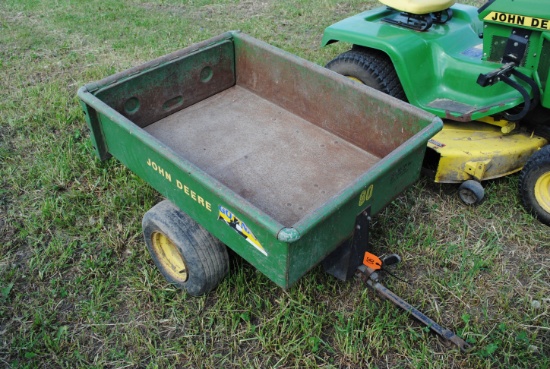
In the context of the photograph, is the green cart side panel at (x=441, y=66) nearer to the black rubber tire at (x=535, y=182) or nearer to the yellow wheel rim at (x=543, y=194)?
the black rubber tire at (x=535, y=182)

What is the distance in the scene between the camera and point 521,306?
8.37 ft

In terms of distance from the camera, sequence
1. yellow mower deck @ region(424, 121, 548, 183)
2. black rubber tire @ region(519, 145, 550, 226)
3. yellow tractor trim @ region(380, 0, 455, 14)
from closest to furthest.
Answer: black rubber tire @ region(519, 145, 550, 226), yellow mower deck @ region(424, 121, 548, 183), yellow tractor trim @ region(380, 0, 455, 14)

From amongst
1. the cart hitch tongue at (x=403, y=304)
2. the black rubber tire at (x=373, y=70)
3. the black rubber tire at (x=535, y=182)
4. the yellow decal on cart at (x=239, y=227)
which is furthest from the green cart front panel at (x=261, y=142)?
the black rubber tire at (x=535, y=182)

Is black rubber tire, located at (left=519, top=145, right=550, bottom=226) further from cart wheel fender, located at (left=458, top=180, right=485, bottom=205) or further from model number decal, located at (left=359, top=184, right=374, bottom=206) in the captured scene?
model number decal, located at (left=359, top=184, right=374, bottom=206)

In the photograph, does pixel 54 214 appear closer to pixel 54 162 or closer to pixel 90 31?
pixel 54 162

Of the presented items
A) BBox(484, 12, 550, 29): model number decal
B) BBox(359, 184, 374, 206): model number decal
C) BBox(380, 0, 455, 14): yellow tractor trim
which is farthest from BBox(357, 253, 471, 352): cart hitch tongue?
BBox(380, 0, 455, 14): yellow tractor trim

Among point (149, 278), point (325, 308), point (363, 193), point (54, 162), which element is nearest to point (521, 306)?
point (325, 308)

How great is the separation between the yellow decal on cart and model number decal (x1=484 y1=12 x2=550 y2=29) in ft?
6.31

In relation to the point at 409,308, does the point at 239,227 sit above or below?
above

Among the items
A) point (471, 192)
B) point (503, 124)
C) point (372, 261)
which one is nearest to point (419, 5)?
point (503, 124)

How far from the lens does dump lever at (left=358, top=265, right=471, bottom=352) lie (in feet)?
7.57

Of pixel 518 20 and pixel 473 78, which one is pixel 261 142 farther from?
pixel 518 20

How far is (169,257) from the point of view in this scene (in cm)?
271

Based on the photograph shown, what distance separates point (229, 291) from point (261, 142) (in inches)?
33.9
